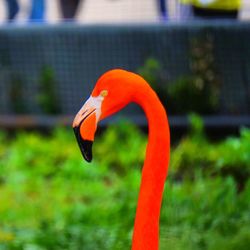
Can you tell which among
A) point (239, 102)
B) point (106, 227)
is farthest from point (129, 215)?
point (239, 102)

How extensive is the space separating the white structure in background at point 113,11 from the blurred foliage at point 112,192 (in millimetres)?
1584

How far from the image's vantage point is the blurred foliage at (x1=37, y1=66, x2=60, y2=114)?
19.8 feet

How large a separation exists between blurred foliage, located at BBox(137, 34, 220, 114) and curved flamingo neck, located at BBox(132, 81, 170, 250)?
3337 millimetres

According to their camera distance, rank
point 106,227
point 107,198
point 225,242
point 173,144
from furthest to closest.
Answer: point 173,144, point 107,198, point 106,227, point 225,242

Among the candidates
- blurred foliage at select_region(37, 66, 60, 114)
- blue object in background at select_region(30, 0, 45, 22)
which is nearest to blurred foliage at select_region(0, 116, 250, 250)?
blurred foliage at select_region(37, 66, 60, 114)

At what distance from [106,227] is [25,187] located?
116 cm

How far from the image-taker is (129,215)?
410 cm

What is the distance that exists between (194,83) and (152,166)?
342 cm

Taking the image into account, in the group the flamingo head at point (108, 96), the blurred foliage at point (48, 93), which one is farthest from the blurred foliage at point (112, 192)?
the flamingo head at point (108, 96)

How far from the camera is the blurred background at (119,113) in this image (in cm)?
499

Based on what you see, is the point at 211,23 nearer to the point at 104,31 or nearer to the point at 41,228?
the point at 104,31

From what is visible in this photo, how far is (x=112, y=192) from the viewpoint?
4930mm

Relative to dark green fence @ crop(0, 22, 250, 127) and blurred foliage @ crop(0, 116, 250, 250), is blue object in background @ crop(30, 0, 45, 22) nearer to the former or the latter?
dark green fence @ crop(0, 22, 250, 127)

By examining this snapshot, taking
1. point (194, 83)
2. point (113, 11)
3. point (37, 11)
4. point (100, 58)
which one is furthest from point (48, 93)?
point (113, 11)
